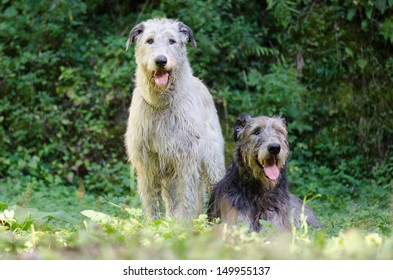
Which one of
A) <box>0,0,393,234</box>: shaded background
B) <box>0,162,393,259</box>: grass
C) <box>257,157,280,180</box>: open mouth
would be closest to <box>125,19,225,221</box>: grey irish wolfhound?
<box>0,162,393,259</box>: grass

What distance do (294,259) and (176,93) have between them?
12.2ft

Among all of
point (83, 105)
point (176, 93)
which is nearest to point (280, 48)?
point (83, 105)

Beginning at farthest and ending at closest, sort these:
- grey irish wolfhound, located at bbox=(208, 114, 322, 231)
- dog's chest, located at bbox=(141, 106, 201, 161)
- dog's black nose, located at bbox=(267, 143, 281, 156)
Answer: dog's chest, located at bbox=(141, 106, 201, 161) < grey irish wolfhound, located at bbox=(208, 114, 322, 231) < dog's black nose, located at bbox=(267, 143, 281, 156)

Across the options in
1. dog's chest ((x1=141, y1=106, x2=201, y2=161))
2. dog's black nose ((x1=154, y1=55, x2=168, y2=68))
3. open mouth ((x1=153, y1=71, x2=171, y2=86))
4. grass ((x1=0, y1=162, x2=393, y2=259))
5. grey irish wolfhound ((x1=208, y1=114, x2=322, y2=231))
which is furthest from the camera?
dog's chest ((x1=141, y1=106, x2=201, y2=161))

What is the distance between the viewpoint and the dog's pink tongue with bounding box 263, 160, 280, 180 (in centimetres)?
674

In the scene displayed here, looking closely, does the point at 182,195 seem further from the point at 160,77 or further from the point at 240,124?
the point at 160,77

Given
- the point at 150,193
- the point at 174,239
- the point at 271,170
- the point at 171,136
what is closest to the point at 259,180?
the point at 271,170

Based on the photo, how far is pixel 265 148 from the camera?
6680 millimetres

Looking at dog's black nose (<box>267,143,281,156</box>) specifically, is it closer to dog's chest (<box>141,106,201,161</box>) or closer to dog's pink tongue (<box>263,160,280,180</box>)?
dog's pink tongue (<box>263,160,280,180</box>)

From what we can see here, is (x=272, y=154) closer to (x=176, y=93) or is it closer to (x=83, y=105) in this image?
(x=176, y=93)

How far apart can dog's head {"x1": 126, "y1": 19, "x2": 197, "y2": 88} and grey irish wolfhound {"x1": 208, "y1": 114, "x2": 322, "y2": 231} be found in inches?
35.6

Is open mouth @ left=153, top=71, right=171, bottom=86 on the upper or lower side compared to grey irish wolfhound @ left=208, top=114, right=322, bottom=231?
upper

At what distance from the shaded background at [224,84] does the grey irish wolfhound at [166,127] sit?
10.8 ft

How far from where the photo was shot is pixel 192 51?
38.4 ft
